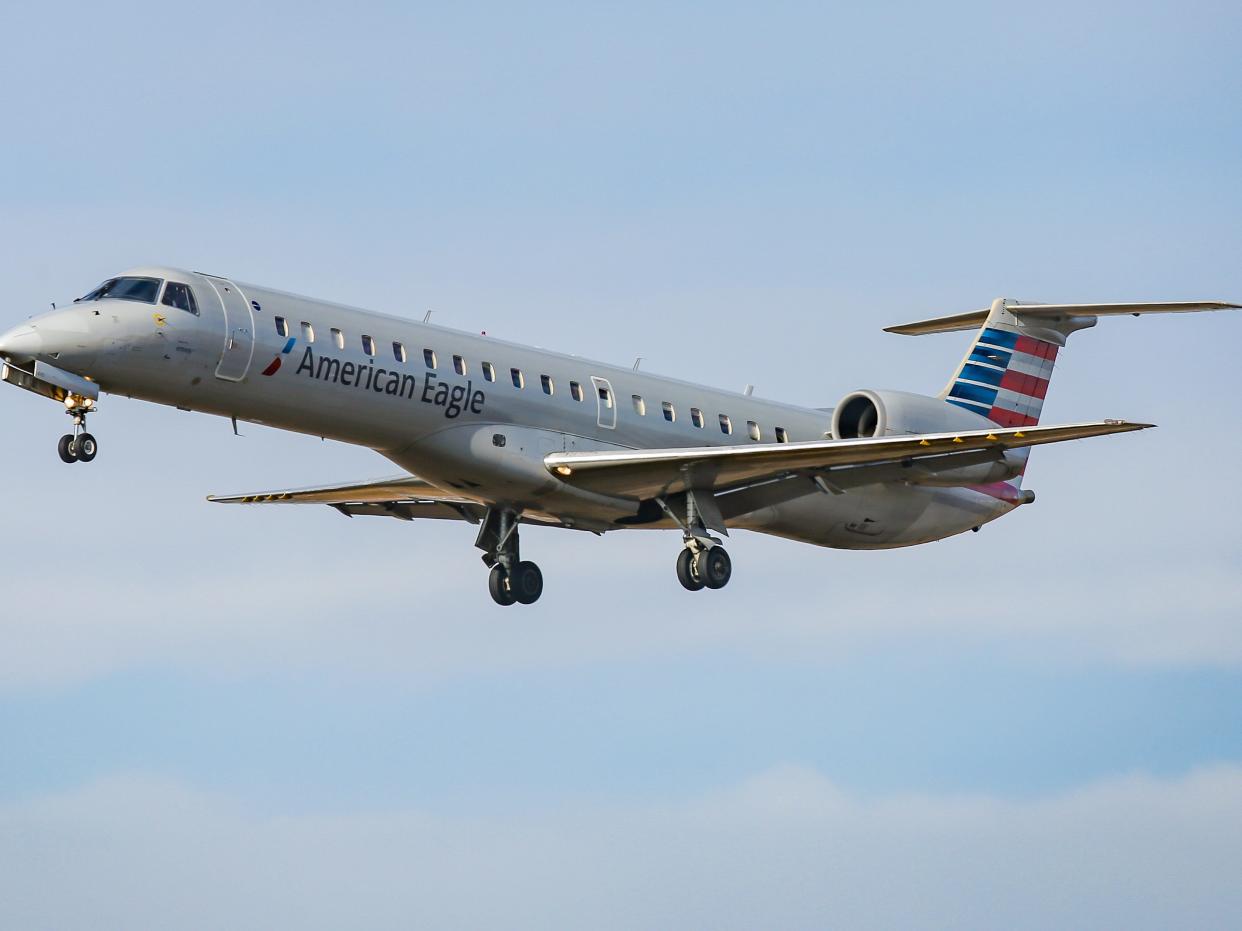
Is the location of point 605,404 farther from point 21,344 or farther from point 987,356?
point 21,344

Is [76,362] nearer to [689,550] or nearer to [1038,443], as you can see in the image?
[689,550]

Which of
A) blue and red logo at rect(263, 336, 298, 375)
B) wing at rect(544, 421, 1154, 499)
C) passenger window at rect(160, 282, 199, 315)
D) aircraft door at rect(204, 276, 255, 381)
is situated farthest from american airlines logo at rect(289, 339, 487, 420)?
wing at rect(544, 421, 1154, 499)

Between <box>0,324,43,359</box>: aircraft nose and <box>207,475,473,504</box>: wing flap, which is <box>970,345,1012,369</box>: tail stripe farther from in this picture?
<box>0,324,43,359</box>: aircraft nose

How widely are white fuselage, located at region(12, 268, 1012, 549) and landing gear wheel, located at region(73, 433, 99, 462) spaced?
893mm

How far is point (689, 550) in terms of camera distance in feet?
103

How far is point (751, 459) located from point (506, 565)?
4.80m

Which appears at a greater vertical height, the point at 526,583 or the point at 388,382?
the point at 388,382

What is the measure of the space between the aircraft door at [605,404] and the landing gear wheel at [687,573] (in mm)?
2258

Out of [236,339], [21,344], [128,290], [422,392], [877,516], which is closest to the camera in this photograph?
[21,344]

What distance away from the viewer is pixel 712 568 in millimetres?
31281

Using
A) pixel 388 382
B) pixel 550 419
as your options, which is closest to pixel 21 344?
pixel 388 382

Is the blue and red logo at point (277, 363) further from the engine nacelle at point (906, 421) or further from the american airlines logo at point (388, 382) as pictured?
the engine nacelle at point (906, 421)

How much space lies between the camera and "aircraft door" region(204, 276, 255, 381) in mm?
27859

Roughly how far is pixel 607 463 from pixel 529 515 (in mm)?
2823
